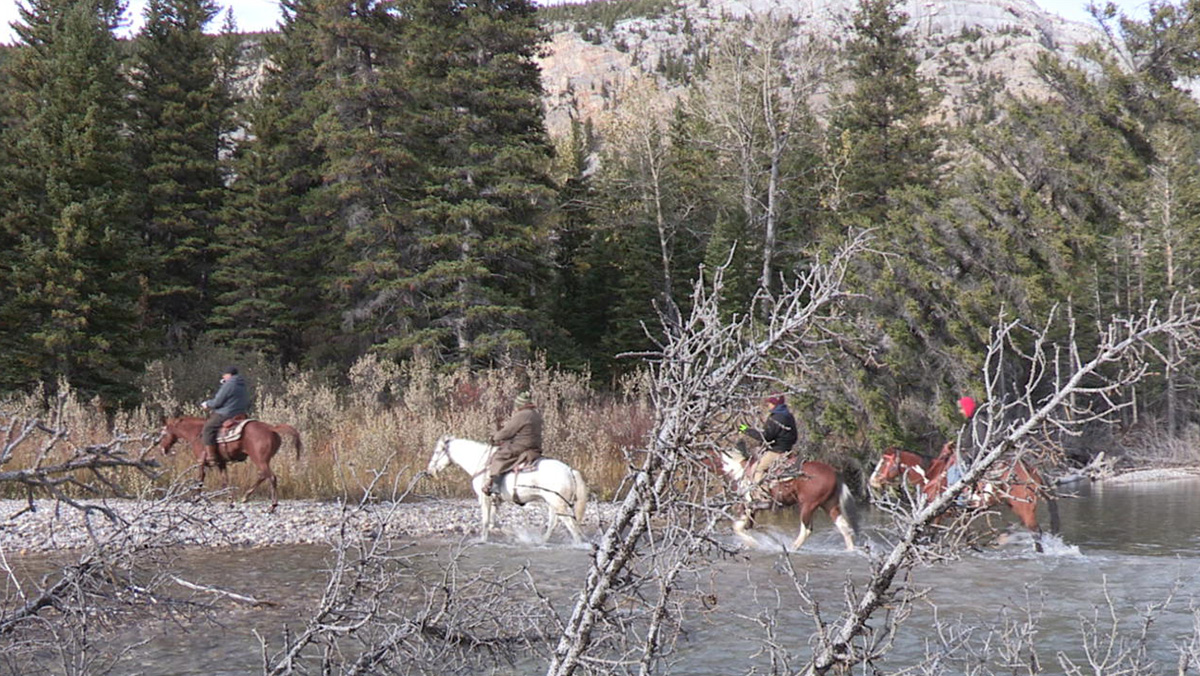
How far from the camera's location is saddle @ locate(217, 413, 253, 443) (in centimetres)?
1591

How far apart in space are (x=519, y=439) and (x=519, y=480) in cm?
57

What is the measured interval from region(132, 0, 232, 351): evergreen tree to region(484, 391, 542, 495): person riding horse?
18378 mm

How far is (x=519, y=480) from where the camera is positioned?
14414 millimetres

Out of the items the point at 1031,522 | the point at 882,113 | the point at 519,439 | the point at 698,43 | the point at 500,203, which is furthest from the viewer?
the point at 698,43

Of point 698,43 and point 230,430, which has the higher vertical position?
point 698,43

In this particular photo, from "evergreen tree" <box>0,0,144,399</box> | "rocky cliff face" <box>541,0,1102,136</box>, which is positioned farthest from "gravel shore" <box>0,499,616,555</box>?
"rocky cliff face" <box>541,0,1102,136</box>

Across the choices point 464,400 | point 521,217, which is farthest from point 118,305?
point 521,217

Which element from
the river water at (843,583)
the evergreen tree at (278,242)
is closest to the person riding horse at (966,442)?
the river water at (843,583)

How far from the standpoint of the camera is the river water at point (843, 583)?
26.6ft

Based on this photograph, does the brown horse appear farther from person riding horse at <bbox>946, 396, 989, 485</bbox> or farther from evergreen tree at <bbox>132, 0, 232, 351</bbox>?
evergreen tree at <bbox>132, 0, 232, 351</bbox>

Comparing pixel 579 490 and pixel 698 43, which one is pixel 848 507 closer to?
pixel 579 490

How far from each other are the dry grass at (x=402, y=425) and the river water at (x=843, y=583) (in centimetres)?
364

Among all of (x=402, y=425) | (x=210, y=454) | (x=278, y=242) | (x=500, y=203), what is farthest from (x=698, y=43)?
(x=210, y=454)

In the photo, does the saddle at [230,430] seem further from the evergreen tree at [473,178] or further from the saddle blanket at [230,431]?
the evergreen tree at [473,178]
